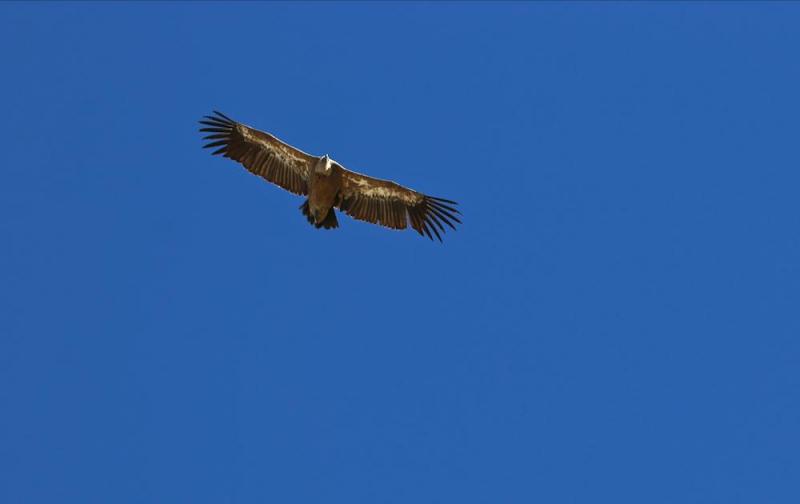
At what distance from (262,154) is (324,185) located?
1.58 m

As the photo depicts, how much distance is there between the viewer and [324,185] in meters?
23.0

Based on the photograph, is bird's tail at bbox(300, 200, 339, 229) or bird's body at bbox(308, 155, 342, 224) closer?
bird's body at bbox(308, 155, 342, 224)

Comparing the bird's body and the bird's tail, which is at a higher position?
the bird's body

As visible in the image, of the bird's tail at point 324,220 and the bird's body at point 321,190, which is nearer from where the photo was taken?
the bird's body at point 321,190

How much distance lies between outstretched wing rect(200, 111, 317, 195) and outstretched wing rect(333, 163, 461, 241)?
958 mm

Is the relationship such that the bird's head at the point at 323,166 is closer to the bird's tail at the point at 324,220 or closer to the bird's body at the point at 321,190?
the bird's body at the point at 321,190

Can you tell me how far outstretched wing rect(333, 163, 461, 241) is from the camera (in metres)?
23.7

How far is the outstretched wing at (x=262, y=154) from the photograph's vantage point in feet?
76.3

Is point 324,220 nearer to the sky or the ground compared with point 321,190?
nearer to the ground

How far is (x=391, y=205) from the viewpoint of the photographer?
23984mm

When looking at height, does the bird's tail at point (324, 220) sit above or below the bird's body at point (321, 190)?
below

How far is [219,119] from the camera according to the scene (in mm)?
23266

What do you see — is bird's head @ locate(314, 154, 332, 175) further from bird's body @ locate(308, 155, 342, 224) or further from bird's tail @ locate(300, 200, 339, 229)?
bird's tail @ locate(300, 200, 339, 229)

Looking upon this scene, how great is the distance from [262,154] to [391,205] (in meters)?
2.97
